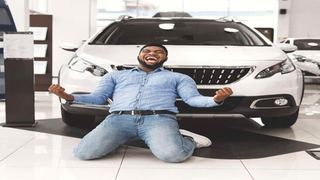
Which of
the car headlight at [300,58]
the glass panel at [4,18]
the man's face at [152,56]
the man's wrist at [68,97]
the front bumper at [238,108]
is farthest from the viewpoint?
the car headlight at [300,58]

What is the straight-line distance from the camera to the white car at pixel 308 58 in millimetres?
10719

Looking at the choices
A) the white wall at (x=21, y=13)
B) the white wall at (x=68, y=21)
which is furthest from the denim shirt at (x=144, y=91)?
the white wall at (x=68, y=21)

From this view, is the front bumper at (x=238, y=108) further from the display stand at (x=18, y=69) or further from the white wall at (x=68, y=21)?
the white wall at (x=68, y=21)

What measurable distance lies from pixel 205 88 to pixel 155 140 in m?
0.72

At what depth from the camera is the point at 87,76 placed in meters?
3.71

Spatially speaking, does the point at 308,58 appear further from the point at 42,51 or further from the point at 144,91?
the point at 144,91

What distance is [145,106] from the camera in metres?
3.18

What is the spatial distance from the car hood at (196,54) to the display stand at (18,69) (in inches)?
22.1

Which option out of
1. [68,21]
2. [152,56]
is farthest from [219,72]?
[68,21]

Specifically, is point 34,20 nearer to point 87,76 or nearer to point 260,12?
point 87,76

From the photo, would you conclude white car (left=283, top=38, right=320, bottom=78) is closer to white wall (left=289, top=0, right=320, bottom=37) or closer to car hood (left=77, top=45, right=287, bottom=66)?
white wall (left=289, top=0, right=320, bottom=37)

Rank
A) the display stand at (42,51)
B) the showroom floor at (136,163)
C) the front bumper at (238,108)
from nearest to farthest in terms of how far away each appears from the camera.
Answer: the showroom floor at (136,163) → the front bumper at (238,108) → the display stand at (42,51)

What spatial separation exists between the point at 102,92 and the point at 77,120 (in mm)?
1160

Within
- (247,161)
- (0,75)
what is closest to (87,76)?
(247,161)
